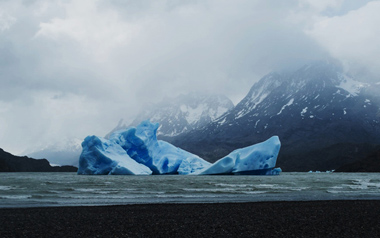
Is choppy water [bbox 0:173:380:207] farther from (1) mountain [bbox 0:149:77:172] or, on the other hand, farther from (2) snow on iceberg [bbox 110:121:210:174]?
(1) mountain [bbox 0:149:77:172]

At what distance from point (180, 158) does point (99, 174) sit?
1608 cm

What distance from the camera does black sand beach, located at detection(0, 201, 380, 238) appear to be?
9.09m

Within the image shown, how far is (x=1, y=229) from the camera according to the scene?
9727 millimetres

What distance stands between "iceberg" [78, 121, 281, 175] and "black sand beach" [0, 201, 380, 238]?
1623 inches

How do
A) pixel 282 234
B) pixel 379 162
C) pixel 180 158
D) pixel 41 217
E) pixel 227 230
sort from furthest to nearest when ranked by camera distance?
pixel 379 162, pixel 180 158, pixel 41 217, pixel 227 230, pixel 282 234

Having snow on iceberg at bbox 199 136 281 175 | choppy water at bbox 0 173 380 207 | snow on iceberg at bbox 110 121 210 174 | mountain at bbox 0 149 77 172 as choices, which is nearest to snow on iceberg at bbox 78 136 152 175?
snow on iceberg at bbox 110 121 210 174

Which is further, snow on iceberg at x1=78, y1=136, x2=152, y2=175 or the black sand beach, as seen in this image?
snow on iceberg at x1=78, y1=136, x2=152, y2=175

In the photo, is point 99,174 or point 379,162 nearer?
point 99,174

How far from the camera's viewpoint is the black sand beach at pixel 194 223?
9094 mm

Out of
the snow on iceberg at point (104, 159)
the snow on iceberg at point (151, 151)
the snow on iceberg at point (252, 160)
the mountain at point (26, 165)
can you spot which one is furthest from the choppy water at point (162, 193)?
the mountain at point (26, 165)

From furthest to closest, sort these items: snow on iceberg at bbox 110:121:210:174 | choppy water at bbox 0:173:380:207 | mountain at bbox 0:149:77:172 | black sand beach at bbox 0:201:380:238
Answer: mountain at bbox 0:149:77:172, snow on iceberg at bbox 110:121:210:174, choppy water at bbox 0:173:380:207, black sand beach at bbox 0:201:380:238

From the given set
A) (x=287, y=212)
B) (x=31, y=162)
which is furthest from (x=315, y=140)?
(x=287, y=212)

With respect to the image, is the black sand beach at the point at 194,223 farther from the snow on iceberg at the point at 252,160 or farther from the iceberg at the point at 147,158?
the snow on iceberg at the point at 252,160

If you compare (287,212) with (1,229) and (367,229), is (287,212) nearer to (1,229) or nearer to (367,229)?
(367,229)
